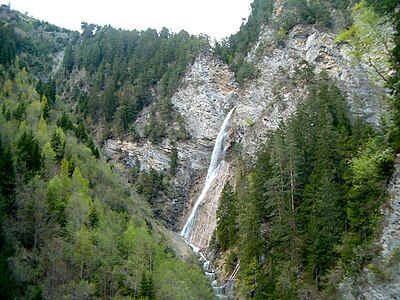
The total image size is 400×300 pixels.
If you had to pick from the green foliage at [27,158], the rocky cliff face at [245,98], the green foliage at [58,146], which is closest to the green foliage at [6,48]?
the rocky cliff face at [245,98]

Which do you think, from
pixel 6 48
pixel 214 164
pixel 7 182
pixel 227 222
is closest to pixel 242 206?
pixel 227 222

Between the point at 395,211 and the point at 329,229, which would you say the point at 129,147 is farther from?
the point at 395,211

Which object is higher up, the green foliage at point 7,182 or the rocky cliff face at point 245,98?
the rocky cliff face at point 245,98

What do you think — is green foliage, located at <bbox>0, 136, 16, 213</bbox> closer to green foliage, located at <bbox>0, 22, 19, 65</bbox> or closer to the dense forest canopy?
the dense forest canopy

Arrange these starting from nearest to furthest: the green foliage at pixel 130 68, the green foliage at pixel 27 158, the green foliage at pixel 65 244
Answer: the green foliage at pixel 65 244 → the green foliage at pixel 27 158 → the green foliage at pixel 130 68

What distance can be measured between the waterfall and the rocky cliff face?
170 cm

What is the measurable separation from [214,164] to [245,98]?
15.0m

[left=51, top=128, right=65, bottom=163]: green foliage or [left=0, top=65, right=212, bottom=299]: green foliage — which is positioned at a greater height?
[left=51, top=128, right=65, bottom=163]: green foliage

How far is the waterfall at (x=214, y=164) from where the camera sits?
252 ft

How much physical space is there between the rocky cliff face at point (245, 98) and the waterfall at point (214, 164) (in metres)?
1.70

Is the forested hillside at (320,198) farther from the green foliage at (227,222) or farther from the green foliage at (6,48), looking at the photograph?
the green foliage at (6,48)

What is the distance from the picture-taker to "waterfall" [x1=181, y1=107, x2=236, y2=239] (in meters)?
76.7

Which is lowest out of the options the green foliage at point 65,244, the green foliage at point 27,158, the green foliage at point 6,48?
the green foliage at point 65,244

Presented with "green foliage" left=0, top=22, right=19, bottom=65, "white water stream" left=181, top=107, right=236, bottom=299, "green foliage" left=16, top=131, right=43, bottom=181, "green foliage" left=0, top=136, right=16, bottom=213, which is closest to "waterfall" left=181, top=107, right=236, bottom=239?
"white water stream" left=181, top=107, right=236, bottom=299
